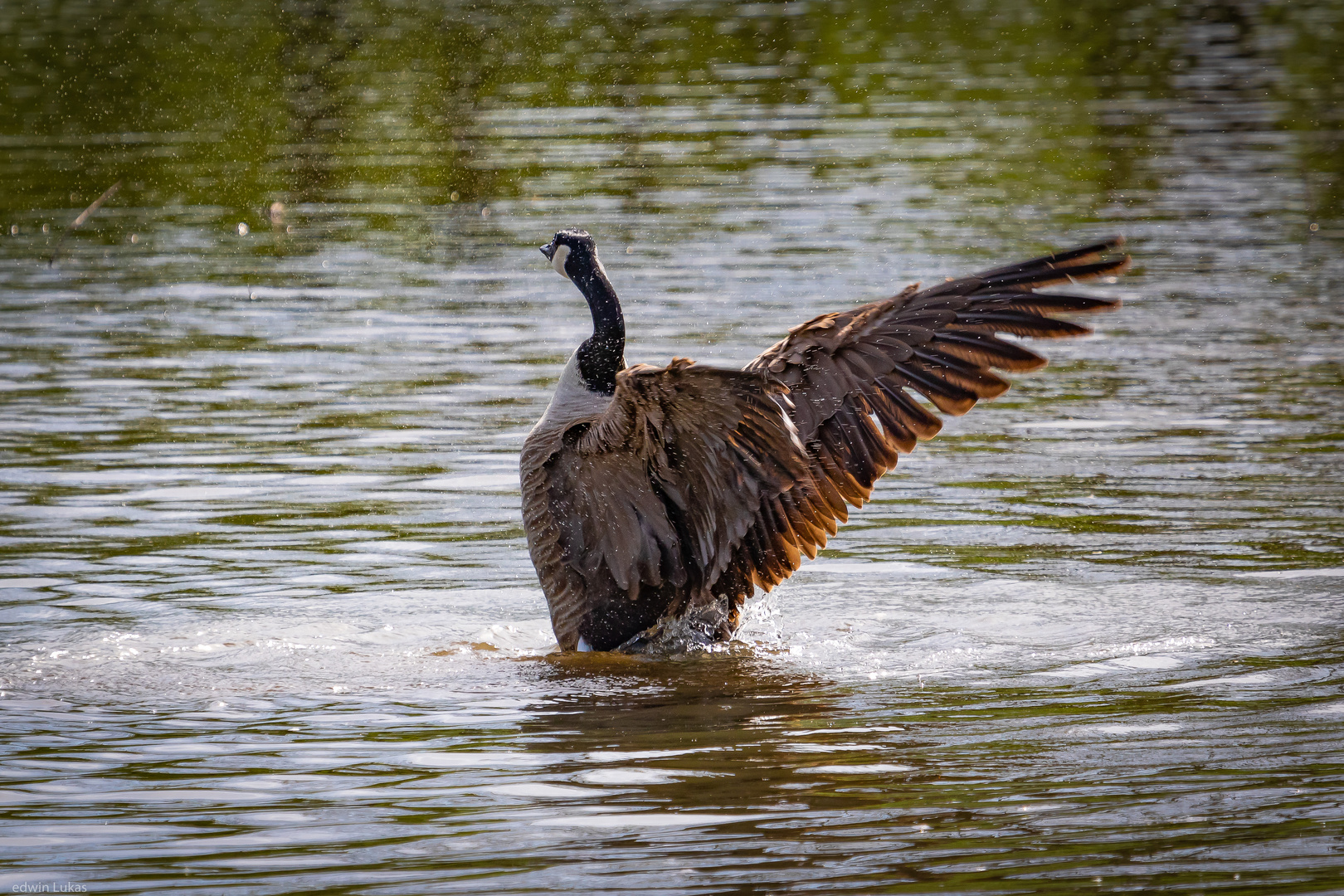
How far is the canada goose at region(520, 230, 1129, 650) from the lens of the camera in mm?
6387

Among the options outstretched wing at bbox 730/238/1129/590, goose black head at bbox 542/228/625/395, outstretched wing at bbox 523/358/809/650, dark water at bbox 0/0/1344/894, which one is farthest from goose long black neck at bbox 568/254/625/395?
dark water at bbox 0/0/1344/894

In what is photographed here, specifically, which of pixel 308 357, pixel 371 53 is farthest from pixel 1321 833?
pixel 371 53

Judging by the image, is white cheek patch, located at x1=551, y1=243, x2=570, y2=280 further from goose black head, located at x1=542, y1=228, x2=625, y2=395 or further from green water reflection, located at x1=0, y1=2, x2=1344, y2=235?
green water reflection, located at x1=0, y1=2, x2=1344, y2=235

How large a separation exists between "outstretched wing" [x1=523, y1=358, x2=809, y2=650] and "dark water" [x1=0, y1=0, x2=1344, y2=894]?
1.09 ft

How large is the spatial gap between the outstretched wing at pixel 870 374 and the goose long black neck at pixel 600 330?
0.63 meters

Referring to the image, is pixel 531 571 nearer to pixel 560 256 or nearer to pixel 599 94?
pixel 560 256

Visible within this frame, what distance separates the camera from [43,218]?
701 inches

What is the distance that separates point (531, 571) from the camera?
8.34m

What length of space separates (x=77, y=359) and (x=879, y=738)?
29.4 feet

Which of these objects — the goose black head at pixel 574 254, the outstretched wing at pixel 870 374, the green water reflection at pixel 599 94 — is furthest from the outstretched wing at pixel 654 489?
the green water reflection at pixel 599 94

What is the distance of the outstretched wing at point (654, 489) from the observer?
5.80m

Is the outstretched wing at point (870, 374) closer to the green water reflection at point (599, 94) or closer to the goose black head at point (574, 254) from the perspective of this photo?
the goose black head at point (574, 254)

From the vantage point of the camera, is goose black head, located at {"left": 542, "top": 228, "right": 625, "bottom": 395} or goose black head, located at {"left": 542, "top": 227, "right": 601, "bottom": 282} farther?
goose black head, located at {"left": 542, "top": 227, "right": 601, "bottom": 282}

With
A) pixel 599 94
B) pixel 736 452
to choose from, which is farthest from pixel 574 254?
pixel 599 94
